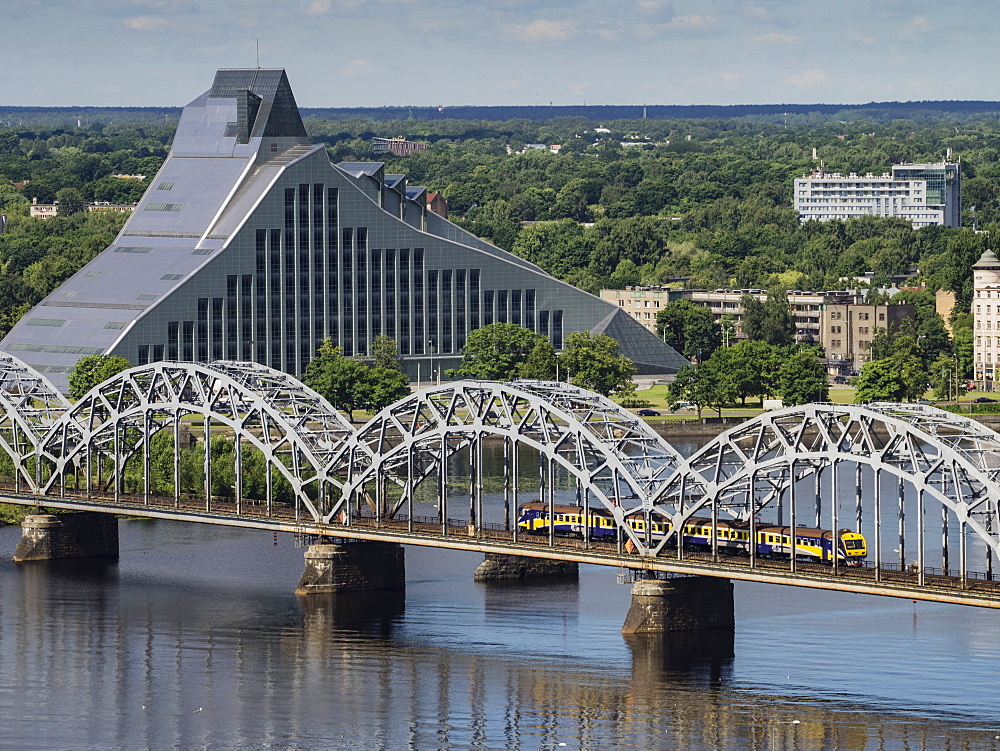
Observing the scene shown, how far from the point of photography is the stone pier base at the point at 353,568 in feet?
373

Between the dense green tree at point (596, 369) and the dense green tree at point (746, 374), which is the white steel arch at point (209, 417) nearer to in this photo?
the dense green tree at point (596, 369)

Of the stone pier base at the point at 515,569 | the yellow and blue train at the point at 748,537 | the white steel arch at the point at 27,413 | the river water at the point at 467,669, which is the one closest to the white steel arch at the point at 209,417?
the white steel arch at the point at 27,413

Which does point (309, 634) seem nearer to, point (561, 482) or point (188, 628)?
point (188, 628)

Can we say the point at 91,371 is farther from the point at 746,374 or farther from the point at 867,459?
the point at 867,459

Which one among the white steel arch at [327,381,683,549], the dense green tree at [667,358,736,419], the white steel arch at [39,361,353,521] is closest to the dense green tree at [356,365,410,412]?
the dense green tree at [667,358,736,419]

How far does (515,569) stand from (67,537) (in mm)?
24396

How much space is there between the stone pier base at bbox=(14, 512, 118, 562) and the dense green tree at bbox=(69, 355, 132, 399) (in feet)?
162

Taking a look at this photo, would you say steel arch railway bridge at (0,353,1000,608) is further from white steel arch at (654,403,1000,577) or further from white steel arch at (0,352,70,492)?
white steel arch at (0,352,70,492)

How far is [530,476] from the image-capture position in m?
159

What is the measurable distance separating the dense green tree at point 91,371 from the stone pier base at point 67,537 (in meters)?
49.4

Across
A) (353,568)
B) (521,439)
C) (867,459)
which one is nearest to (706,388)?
(353,568)

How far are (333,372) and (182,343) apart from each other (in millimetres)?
11848

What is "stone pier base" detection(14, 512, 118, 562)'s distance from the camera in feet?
417

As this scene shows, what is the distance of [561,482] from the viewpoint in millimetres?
154875
